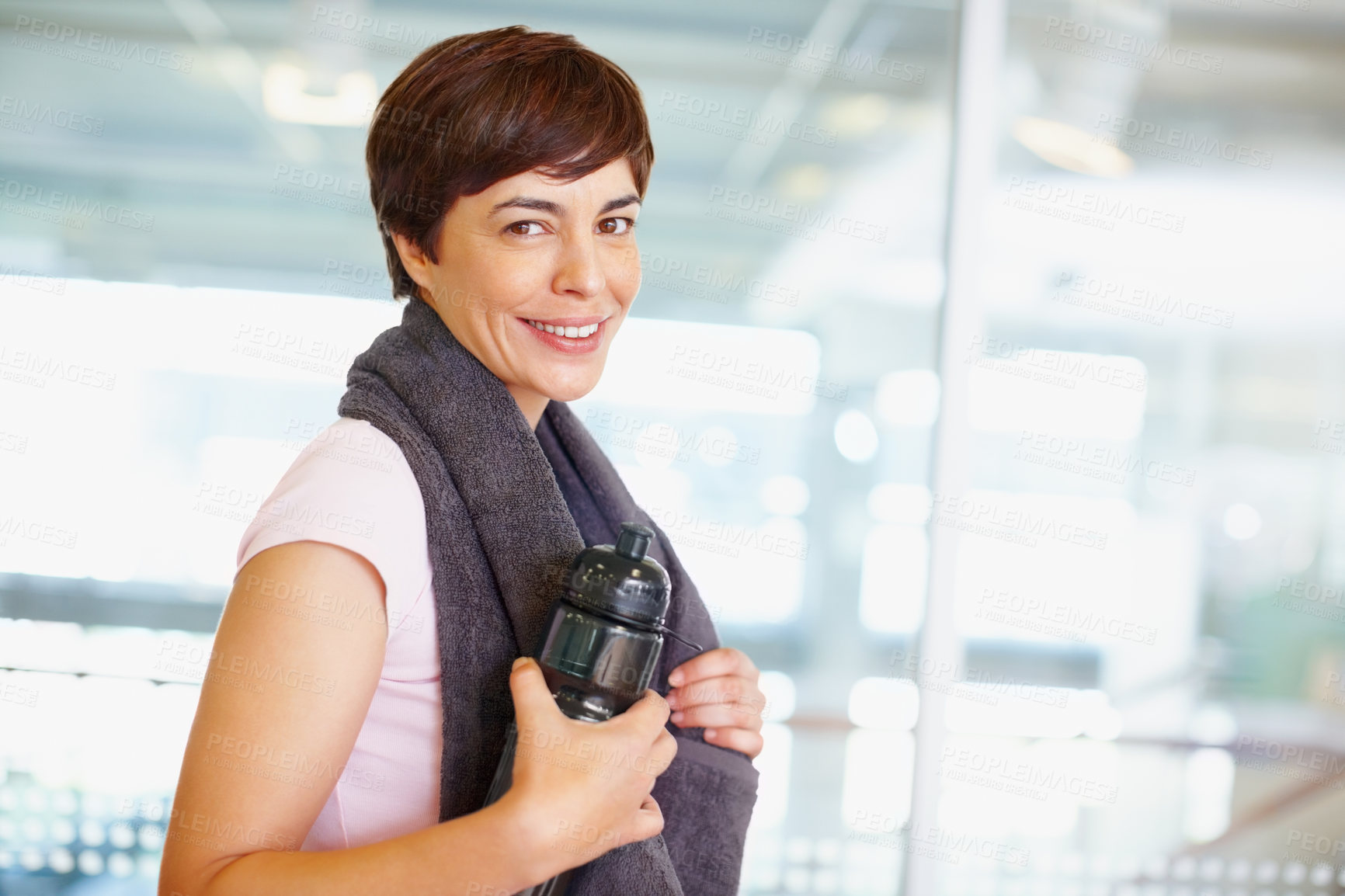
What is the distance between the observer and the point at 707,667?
90cm

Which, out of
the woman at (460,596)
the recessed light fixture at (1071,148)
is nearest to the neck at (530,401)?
the woman at (460,596)

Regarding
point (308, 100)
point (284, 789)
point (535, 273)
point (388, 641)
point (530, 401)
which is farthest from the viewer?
point (308, 100)

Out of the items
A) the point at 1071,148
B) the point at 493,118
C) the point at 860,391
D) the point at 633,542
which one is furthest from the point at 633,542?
the point at 1071,148

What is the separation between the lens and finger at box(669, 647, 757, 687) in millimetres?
898

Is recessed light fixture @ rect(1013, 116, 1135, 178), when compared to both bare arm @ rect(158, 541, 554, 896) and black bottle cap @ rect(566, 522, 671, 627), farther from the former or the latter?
bare arm @ rect(158, 541, 554, 896)

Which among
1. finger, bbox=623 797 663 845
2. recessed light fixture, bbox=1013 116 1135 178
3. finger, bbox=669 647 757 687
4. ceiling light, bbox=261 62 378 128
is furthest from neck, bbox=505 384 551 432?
recessed light fixture, bbox=1013 116 1135 178

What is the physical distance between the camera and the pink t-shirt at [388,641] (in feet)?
2.28

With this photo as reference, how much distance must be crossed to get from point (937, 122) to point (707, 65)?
50 centimetres

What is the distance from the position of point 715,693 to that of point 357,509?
1.26ft

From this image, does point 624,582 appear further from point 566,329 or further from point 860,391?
point 860,391

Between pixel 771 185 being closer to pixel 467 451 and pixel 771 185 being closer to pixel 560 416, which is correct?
pixel 560 416

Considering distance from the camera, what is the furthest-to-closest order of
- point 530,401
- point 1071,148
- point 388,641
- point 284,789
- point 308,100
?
point 1071,148 < point 308,100 < point 530,401 < point 388,641 < point 284,789

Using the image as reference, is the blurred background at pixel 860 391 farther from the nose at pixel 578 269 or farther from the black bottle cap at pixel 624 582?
the black bottle cap at pixel 624 582

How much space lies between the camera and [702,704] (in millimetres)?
906
